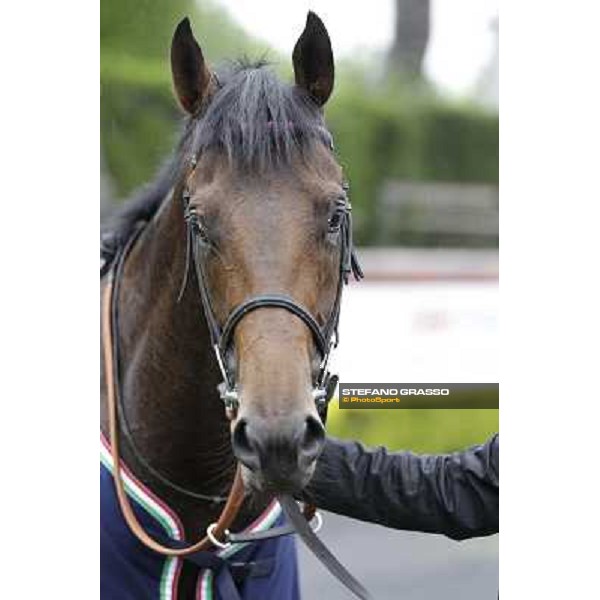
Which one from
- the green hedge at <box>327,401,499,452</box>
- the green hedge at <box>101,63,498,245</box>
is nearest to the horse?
the green hedge at <box>101,63,498,245</box>

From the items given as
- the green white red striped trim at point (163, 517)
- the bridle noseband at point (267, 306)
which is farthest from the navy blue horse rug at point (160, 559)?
the bridle noseband at point (267, 306)

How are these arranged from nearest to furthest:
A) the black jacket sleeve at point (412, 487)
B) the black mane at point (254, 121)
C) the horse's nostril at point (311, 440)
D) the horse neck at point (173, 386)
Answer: the horse's nostril at point (311, 440) < the black mane at point (254, 121) < the horse neck at point (173, 386) < the black jacket sleeve at point (412, 487)

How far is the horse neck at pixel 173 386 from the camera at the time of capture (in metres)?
1.40

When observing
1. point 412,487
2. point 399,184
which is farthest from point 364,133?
point 412,487

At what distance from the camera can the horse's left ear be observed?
1337 millimetres

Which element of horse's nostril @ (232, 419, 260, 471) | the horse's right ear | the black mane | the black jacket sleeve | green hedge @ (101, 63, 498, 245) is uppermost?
green hedge @ (101, 63, 498, 245)

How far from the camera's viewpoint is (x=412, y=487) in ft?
5.05

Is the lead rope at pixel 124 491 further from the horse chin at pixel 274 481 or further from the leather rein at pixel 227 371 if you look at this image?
the horse chin at pixel 274 481

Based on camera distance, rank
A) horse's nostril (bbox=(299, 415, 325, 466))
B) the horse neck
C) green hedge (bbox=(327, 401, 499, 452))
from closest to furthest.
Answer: horse's nostril (bbox=(299, 415, 325, 466)) < the horse neck < green hedge (bbox=(327, 401, 499, 452))

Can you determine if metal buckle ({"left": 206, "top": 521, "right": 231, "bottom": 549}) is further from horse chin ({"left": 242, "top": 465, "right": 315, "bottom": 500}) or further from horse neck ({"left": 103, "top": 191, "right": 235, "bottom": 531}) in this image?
horse chin ({"left": 242, "top": 465, "right": 315, "bottom": 500})

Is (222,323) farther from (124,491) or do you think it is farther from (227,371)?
(124,491)

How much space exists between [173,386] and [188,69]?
0.38 meters

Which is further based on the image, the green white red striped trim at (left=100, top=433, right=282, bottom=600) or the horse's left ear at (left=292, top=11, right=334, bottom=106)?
the green white red striped trim at (left=100, top=433, right=282, bottom=600)
